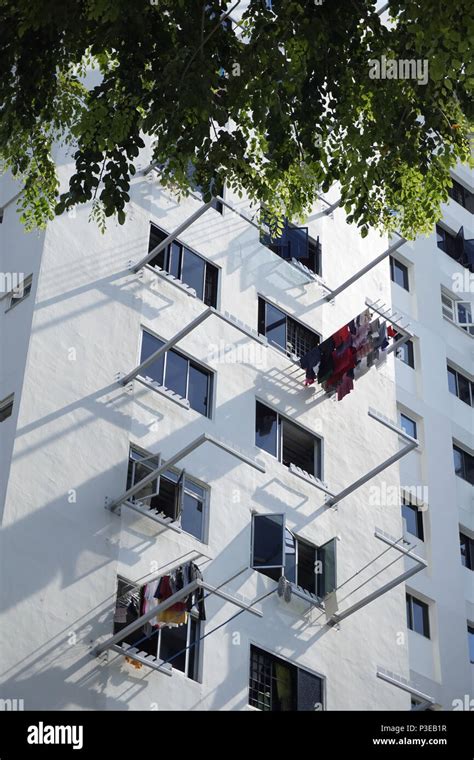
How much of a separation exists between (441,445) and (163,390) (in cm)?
1061

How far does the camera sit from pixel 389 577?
3077cm

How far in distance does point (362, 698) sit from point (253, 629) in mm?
3357

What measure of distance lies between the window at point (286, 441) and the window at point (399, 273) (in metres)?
8.78

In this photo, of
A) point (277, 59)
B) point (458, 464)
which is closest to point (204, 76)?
point (277, 59)

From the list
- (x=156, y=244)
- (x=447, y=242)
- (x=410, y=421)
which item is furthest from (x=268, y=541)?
(x=447, y=242)

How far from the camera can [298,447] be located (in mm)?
30906

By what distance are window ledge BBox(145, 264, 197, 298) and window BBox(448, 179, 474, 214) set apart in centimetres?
1665

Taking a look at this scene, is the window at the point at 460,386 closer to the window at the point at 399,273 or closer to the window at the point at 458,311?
the window at the point at 458,311

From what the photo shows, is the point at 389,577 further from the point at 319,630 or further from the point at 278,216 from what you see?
the point at 278,216

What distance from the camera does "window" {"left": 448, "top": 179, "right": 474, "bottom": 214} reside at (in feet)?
144

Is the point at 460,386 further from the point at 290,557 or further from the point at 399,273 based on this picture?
the point at 290,557

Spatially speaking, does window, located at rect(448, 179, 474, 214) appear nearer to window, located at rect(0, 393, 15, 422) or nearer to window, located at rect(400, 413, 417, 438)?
window, located at rect(400, 413, 417, 438)

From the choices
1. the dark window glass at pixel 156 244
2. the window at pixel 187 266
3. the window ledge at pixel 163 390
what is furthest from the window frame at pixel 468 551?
the dark window glass at pixel 156 244

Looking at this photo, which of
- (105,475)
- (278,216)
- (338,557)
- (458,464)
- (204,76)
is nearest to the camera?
(204,76)
